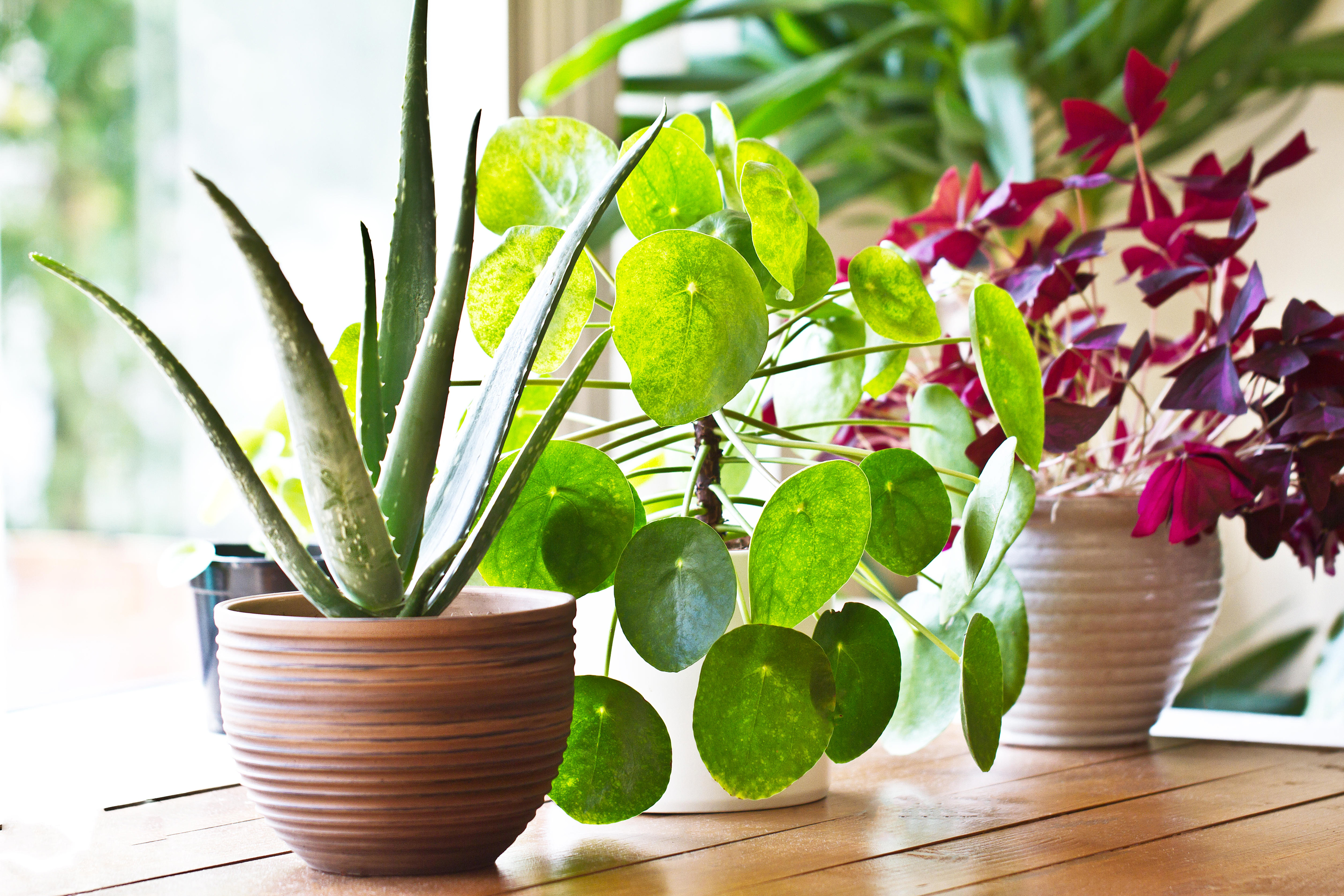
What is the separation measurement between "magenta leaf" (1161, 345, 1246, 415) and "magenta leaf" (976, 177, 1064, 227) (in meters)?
0.15

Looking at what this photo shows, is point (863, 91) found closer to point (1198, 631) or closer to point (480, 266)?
point (1198, 631)

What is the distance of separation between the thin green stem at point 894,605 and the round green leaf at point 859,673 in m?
0.02

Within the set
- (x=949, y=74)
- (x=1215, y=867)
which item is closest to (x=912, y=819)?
(x=1215, y=867)

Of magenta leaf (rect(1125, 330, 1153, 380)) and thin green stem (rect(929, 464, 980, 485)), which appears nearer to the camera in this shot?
thin green stem (rect(929, 464, 980, 485))

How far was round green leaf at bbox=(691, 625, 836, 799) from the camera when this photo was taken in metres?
0.57

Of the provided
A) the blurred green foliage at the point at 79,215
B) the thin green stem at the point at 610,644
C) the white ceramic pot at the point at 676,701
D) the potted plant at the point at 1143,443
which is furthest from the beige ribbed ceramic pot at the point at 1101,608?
the blurred green foliage at the point at 79,215

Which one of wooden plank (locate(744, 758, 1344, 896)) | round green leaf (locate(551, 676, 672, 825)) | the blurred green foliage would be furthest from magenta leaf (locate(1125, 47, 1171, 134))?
the blurred green foliage

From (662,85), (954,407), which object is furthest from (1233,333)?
(662,85)

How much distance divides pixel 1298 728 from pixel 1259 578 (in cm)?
154

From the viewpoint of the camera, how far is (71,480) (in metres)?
3.43

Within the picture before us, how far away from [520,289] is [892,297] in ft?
0.65

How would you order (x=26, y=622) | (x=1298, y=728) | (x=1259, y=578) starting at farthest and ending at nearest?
(x=26, y=622) → (x=1259, y=578) → (x=1298, y=728)

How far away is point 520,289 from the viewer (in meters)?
0.64

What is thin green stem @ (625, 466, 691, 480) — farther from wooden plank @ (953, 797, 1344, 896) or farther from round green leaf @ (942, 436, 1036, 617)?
wooden plank @ (953, 797, 1344, 896)
